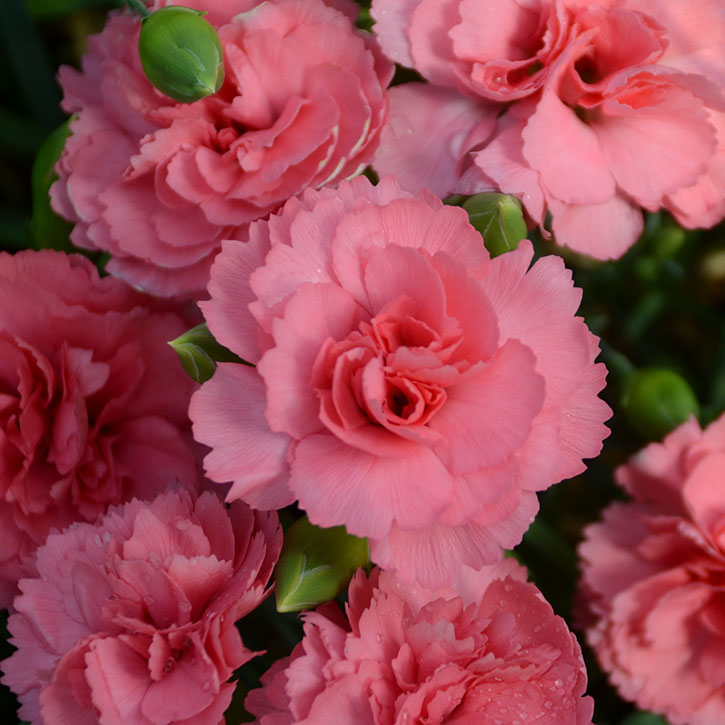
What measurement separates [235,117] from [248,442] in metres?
0.22

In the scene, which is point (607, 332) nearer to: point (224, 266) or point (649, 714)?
point (649, 714)

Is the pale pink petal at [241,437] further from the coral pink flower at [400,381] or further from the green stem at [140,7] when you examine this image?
the green stem at [140,7]

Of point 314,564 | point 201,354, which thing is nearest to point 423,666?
point 314,564

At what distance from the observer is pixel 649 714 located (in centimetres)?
67

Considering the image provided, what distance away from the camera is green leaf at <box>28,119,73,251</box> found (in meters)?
0.63

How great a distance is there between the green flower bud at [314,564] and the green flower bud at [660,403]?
10.8 inches

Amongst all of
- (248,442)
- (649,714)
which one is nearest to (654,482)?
(649,714)

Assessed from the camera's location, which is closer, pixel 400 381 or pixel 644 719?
pixel 400 381

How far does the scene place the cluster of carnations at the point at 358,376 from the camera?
429 mm

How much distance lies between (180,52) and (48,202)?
0.21 metres

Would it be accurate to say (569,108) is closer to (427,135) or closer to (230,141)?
(427,135)

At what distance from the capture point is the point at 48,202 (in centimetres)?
64

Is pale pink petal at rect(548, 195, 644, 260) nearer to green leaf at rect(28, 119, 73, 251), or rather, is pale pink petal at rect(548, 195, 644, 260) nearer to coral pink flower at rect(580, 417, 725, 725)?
coral pink flower at rect(580, 417, 725, 725)

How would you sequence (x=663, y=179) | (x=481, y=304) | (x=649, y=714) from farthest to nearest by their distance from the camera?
(x=649, y=714) → (x=663, y=179) → (x=481, y=304)
